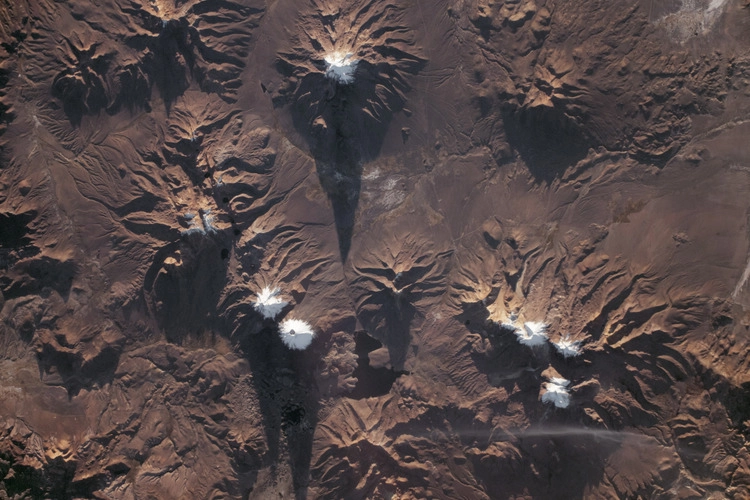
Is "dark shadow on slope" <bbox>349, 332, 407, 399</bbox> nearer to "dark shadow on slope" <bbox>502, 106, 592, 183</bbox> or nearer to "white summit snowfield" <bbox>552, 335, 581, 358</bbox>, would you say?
"white summit snowfield" <bbox>552, 335, 581, 358</bbox>

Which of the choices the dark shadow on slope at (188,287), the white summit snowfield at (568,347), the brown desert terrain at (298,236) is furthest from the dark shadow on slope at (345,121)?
the white summit snowfield at (568,347)

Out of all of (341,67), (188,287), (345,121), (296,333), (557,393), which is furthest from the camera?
(345,121)

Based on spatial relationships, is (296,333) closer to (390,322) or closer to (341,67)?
(390,322)

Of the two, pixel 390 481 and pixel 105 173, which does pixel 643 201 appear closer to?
pixel 390 481

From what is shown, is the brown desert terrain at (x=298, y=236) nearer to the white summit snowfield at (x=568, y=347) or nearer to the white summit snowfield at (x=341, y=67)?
the white summit snowfield at (x=341, y=67)

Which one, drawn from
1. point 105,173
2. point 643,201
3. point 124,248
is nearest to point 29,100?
point 105,173

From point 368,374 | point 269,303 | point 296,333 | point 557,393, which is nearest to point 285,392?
point 296,333
